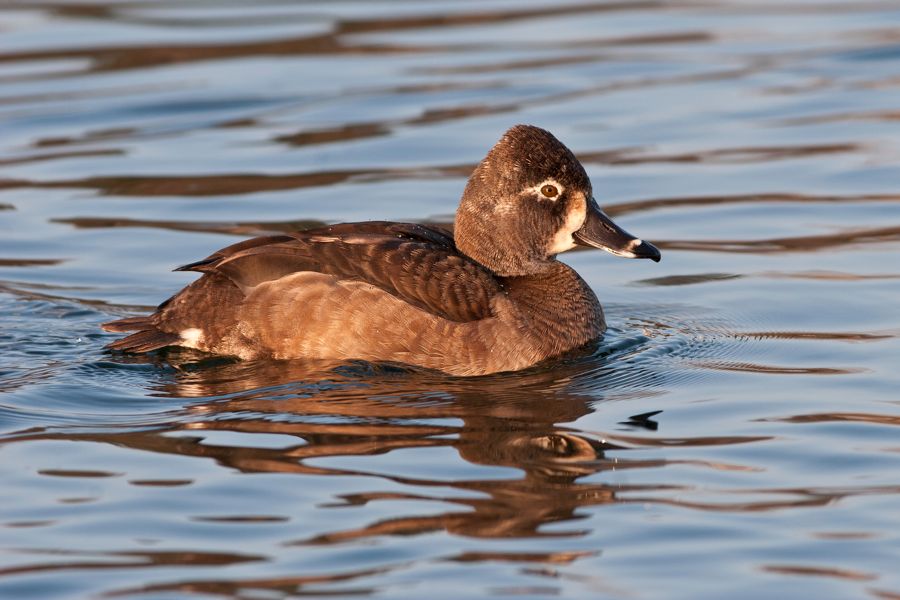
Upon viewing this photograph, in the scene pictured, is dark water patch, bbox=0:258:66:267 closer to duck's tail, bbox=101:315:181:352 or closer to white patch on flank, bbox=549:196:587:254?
duck's tail, bbox=101:315:181:352

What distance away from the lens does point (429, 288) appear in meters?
7.82

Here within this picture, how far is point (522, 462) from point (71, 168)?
23.5 ft

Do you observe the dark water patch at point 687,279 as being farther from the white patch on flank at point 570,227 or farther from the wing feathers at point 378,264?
the wing feathers at point 378,264

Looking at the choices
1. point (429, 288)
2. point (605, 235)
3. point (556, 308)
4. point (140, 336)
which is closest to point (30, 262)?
point (140, 336)

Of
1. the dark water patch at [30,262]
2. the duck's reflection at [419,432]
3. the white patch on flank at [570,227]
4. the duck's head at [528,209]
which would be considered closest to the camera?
the duck's reflection at [419,432]

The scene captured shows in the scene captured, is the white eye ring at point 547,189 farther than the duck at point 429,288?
Yes

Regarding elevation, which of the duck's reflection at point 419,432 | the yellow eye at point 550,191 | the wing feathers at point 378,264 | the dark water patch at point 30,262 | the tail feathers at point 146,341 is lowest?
the duck's reflection at point 419,432

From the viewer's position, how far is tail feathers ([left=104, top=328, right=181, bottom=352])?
805 centimetres

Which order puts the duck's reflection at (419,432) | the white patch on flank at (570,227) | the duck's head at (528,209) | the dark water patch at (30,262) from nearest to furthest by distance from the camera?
1. the duck's reflection at (419,432)
2. the duck's head at (528,209)
3. the white patch on flank at (570,227)
4. the dark water patch at (30,262)

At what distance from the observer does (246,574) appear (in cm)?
527

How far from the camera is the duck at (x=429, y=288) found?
309 inches

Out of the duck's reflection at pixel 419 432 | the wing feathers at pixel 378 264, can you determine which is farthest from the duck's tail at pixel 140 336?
the wing feathers at pixel 378 264

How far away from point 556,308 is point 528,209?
0.56 meters

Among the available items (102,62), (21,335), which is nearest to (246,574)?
(21,335)
